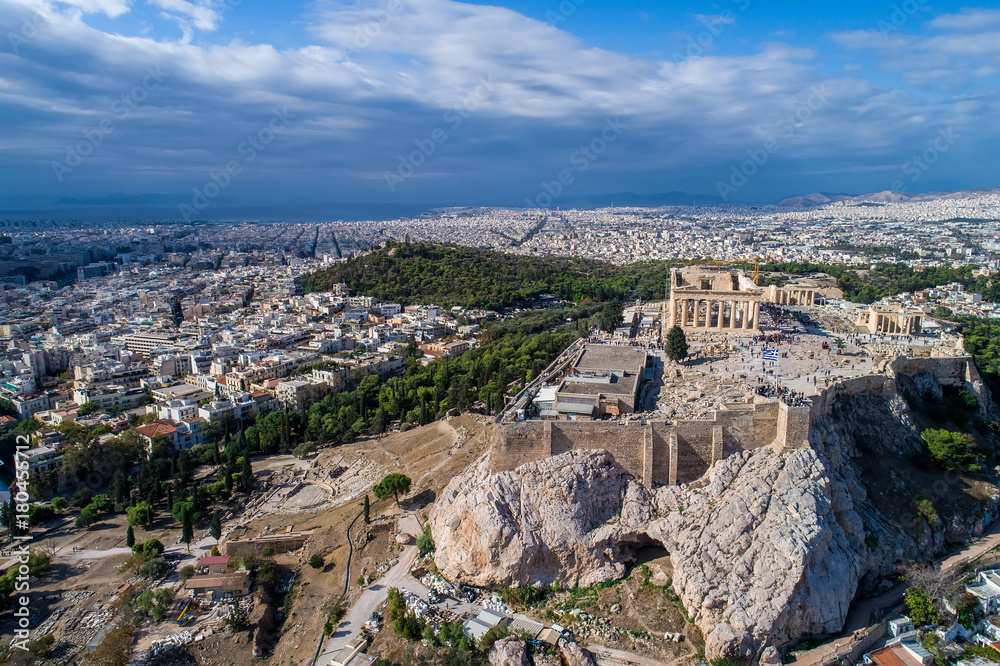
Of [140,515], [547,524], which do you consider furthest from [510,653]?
[140,515]

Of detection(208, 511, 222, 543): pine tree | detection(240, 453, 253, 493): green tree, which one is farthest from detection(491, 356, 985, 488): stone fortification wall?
detection(240, 453, 253, 493): green tree

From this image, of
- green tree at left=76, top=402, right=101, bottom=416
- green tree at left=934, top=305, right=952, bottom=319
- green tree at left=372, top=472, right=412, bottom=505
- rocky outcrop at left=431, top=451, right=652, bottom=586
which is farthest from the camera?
green tree at left=934, top=305, right=952, bottom=319

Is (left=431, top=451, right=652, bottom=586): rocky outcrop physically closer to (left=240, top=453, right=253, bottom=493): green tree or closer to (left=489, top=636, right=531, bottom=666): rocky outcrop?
(left=489, top=636, right=531, bottom=666): rocky outcrop

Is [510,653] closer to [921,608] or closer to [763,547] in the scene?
[763,547]

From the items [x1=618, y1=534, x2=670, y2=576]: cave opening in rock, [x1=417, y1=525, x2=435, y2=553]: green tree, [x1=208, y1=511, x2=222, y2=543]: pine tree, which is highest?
[x1=618, y1=534, x2=670, y2=576]: cave opening in rock

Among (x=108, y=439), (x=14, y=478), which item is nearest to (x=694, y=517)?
(x=108, y=439)

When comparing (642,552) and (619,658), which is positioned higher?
(642,552)
